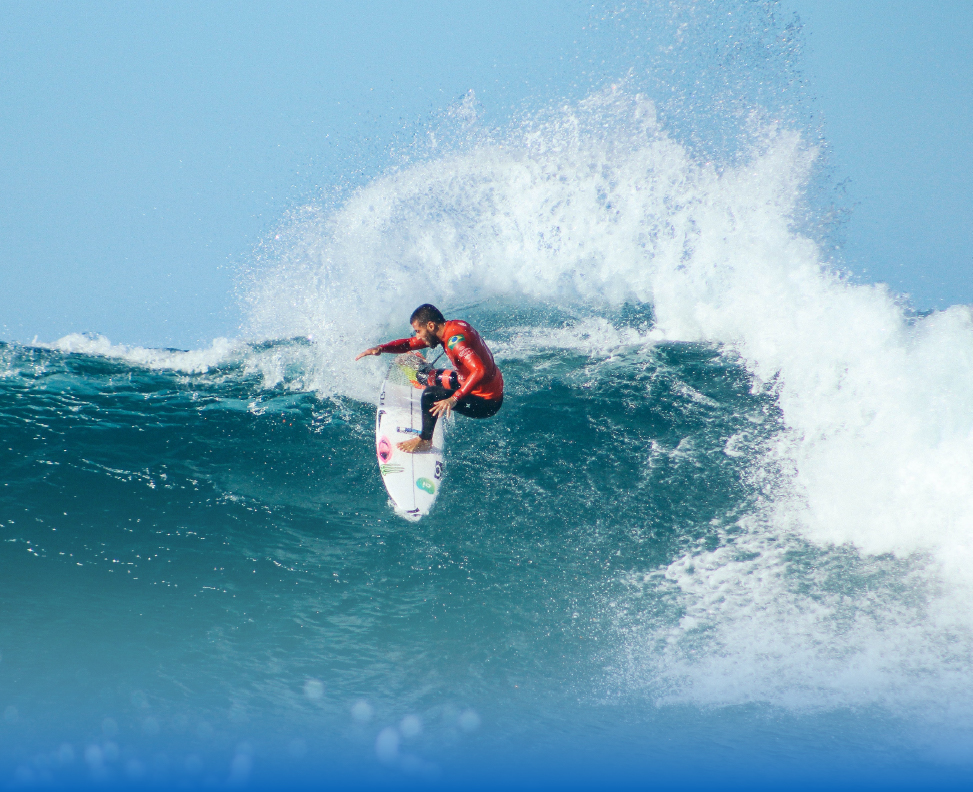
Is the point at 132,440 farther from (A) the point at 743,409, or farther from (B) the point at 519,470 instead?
(A) the point at 743,409

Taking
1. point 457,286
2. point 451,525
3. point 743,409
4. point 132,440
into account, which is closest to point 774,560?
point 743,409

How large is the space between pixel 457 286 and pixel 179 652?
6.98 meters

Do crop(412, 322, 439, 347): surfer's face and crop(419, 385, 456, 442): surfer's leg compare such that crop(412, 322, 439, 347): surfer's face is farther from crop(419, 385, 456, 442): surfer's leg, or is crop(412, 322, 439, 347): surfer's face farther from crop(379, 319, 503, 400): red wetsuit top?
crop(419, 385, 456, 442): surfer's leg

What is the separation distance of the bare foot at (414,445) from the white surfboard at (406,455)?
4 cm

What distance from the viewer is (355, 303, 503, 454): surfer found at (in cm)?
522

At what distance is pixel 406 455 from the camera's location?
6.03 metres

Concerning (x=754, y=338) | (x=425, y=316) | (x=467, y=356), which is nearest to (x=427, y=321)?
(x=425, y=316)

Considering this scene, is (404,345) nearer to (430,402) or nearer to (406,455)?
(430,402)

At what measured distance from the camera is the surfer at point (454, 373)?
5223 mm

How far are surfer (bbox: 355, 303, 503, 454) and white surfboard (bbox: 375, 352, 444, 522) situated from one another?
128mm

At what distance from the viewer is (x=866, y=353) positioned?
24.3 ft

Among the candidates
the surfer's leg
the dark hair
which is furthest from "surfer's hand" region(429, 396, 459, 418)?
the dark hair

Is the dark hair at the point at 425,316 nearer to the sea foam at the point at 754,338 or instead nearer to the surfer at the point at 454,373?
the surfer at the point at 454,373

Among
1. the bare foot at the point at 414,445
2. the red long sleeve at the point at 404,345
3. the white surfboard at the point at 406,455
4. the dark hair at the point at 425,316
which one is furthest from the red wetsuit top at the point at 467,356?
the white surfboard at the point at 406,455
